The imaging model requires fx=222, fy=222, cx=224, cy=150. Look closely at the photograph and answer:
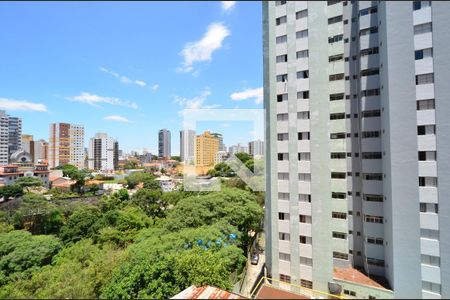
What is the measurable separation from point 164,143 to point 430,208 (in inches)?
1914

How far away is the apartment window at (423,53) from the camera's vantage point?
20.1 ft

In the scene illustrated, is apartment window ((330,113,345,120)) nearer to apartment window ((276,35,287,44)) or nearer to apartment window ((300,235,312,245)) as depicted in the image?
apartment window ((276,35,287,44))

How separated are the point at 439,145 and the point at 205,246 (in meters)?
7.67

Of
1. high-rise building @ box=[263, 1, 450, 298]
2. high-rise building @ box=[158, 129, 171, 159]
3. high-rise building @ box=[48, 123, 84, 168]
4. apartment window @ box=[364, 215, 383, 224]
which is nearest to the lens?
high-rise building @ box=[263, 1, 450, 298]

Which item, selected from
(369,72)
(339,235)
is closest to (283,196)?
(339,235)

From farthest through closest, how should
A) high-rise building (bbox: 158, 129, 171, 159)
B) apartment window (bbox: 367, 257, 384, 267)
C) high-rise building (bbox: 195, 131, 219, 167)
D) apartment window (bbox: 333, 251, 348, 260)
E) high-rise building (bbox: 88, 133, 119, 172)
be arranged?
high-rise building (bbox: 158, 129, 171, 159) < high-rise building (bbox: 88, 133, 119, 172) < high-rise building (bbox: 195, 131, 219, 167) < apartment window (bbox: 333, 251, 348, 260) < apartment window (bbox: 367, 257, 384, 267)

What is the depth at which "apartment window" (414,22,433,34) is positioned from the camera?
6.10m

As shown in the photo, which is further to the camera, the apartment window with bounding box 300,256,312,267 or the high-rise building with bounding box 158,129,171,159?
the high-rise building with bounding box 158,129,171,159

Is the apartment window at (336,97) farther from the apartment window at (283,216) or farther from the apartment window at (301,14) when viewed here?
the apartment window at (283,216)

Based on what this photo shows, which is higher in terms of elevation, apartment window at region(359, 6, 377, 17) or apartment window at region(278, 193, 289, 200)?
apartment window at region(359, 6, 377, 17)

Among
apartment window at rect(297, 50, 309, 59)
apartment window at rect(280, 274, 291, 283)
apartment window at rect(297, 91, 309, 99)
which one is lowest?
apartment window at rect(280, 274, 291, 283)

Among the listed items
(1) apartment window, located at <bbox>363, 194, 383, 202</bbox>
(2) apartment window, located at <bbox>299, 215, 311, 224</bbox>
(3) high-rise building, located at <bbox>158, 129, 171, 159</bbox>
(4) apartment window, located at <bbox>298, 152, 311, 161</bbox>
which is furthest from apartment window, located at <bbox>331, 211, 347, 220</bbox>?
(3) high-rise building, located at <bbox>158, 129, 171, 159</bbox>

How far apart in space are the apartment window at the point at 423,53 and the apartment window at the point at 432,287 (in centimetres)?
623

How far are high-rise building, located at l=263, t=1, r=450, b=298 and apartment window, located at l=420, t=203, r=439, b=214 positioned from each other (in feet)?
0.09
